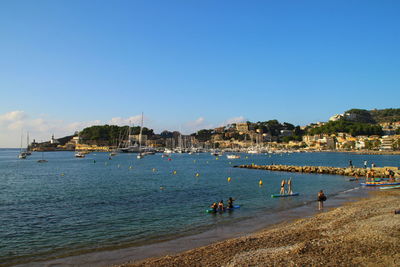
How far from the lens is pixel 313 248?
44.7 ft

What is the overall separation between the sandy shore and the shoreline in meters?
1.40

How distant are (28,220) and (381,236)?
22.7 meters

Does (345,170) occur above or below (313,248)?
above

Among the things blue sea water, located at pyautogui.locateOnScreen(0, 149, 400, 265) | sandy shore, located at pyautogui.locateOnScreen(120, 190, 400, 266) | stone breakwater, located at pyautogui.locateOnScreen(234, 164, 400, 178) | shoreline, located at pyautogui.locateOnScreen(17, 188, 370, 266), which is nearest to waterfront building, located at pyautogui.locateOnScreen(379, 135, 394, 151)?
stone breakwater, located at pyautogui.locateOnScreen(234, 164, 400, 178)

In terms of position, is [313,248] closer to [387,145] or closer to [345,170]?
[345,170]

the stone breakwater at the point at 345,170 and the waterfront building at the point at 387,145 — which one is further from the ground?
the waterfront building at the point at 387,145

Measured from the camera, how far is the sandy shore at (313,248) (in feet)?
40.0

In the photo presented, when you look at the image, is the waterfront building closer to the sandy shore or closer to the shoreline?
the shoreline

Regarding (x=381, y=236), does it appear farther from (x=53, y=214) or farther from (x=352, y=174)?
(x=352, y=174)

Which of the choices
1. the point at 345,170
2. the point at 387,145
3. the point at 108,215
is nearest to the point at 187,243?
the point at 108,215

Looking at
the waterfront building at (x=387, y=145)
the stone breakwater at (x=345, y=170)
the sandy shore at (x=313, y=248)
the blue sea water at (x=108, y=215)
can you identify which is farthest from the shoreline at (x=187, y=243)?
the waterfront building at (x=387, y=145)

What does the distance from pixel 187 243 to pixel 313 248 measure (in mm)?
6818

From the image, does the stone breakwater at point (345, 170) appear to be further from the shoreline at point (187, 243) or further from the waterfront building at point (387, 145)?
the waterfront building at point (387, 145)

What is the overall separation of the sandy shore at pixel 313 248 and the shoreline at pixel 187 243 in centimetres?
140
